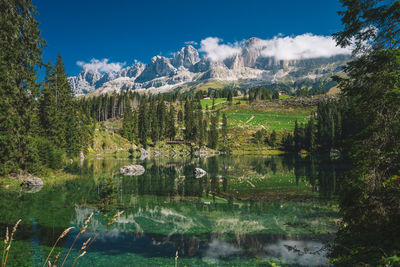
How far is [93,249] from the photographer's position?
15.3 meters

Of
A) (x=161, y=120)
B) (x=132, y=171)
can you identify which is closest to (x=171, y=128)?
(x=161, y=120)

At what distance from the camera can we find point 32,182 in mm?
31578

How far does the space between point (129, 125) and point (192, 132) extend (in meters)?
29.6

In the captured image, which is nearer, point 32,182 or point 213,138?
point 32,182

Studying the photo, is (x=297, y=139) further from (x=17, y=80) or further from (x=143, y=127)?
(x=17, y=80)

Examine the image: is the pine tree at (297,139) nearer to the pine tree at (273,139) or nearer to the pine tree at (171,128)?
the pine tree at (273,139)

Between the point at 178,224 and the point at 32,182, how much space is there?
2246 cm

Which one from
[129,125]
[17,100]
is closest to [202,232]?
[17,100]

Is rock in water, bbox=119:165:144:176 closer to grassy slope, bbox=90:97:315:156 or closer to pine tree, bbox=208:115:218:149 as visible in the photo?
grassy slope, bbox=90:97:315:156

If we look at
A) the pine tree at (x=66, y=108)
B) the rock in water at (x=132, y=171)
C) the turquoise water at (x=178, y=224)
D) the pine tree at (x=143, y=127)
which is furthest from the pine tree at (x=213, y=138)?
the turquoise water at (x=178, y=224)

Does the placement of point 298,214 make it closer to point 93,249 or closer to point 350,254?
point 350,254

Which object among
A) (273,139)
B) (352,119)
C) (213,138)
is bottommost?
(352,119)

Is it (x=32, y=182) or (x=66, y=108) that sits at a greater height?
(x=66, y=108)

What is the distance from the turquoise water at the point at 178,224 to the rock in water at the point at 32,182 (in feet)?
5.70
